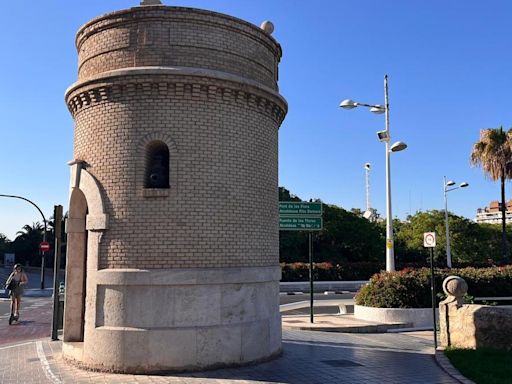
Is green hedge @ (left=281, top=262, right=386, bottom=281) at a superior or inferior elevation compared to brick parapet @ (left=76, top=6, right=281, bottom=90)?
inferior

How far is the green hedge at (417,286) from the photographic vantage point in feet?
50.5

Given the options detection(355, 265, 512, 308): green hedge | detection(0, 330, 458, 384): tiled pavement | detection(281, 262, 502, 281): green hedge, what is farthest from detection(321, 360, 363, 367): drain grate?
detection(281, 262, 502, 281): green hedge

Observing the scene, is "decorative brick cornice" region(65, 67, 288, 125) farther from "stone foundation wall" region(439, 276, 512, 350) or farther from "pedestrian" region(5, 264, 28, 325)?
"pedestrian" region(5, 264, 28, 325)

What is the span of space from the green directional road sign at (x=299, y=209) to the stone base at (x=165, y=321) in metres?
5.96

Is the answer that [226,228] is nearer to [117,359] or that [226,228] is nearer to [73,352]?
[117,359]

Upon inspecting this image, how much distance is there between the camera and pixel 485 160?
3388 cm

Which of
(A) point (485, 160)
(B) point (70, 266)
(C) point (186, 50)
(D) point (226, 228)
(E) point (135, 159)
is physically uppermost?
(A) point (485, 160)

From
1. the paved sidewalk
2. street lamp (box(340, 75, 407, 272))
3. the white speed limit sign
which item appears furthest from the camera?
street lamp (box(340, 75, 407, 272))

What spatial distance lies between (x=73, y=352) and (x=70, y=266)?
2.12 m

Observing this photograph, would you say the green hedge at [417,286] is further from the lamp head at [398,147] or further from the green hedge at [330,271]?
the green hedge at [330,271]

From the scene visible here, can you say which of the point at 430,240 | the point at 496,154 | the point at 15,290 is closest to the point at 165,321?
the point at 430,240

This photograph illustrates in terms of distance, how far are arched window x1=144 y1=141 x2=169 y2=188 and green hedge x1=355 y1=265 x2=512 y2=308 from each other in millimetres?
8996

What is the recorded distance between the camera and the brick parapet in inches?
375

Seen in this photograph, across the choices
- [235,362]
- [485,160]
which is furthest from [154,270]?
[485,160]
